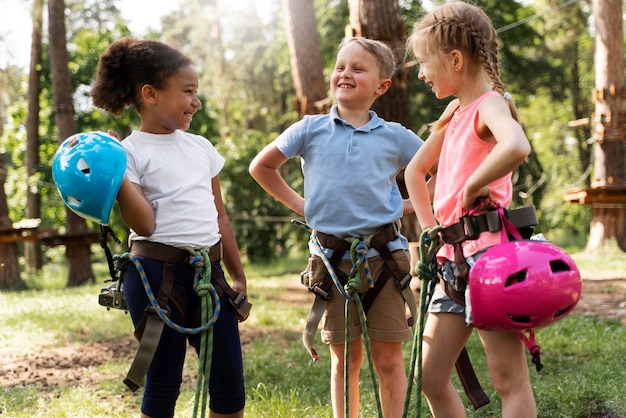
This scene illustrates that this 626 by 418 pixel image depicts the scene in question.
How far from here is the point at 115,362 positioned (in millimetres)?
5418

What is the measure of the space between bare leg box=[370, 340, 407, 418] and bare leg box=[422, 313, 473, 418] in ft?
1.28

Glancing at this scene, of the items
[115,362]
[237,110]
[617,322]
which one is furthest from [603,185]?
[237,110]

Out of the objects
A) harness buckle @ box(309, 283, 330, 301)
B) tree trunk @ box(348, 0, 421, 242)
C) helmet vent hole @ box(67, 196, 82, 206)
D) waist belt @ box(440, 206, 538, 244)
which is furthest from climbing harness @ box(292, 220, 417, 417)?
tree trunk @ box(348, 0, 421, 242)

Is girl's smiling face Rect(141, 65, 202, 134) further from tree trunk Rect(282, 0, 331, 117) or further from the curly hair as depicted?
tree trunk Rect(282, 0, 331, 117)

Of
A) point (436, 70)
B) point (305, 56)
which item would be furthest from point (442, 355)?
point (305, 56)

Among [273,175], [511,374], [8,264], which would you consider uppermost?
[273,175]

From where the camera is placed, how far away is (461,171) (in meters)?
2.28

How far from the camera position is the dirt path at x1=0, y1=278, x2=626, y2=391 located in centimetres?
491

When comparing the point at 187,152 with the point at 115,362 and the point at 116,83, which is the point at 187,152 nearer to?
the point at 116,83

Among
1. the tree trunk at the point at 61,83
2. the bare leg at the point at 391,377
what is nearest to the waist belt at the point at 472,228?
the bare leg at the point at 391,377

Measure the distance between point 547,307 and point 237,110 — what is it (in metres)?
19.6

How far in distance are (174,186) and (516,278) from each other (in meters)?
1.28

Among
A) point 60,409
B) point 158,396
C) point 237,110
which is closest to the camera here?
point 158,396

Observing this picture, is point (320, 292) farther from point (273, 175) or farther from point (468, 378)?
point (468, 378)
